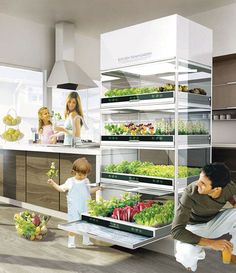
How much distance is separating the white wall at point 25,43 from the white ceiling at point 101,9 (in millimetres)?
168

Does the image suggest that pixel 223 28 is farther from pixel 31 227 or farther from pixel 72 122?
pixel 31 227

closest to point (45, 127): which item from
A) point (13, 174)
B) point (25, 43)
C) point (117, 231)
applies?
point (13, 174)

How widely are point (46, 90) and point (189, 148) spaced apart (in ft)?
14.3

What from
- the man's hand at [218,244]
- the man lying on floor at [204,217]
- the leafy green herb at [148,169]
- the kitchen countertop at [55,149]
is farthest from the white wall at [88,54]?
the man's hand at [218,244]

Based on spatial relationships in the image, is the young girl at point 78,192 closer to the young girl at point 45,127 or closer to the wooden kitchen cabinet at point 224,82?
the young girl at point 45,127

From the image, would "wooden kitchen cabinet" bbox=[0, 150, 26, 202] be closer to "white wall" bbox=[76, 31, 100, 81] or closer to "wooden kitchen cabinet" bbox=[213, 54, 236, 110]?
"white wall" bbox=[76, 31, 100, 81]

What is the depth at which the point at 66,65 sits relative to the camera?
6414mm

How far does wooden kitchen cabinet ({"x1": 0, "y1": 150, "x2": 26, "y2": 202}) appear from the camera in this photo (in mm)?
4918

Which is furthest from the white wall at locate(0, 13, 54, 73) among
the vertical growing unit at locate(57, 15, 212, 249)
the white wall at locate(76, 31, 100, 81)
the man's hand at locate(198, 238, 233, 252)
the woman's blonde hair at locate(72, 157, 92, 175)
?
the man's hand at locate(198, 238, 233, 252)

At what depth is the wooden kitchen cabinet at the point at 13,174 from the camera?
4.92m

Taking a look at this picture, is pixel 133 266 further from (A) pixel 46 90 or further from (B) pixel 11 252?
(A) pixel 46 90

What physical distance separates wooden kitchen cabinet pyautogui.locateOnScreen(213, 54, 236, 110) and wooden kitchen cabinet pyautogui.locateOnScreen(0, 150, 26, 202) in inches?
118

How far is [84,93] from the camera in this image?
7672mm

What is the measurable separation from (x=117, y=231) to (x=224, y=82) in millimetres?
3358
